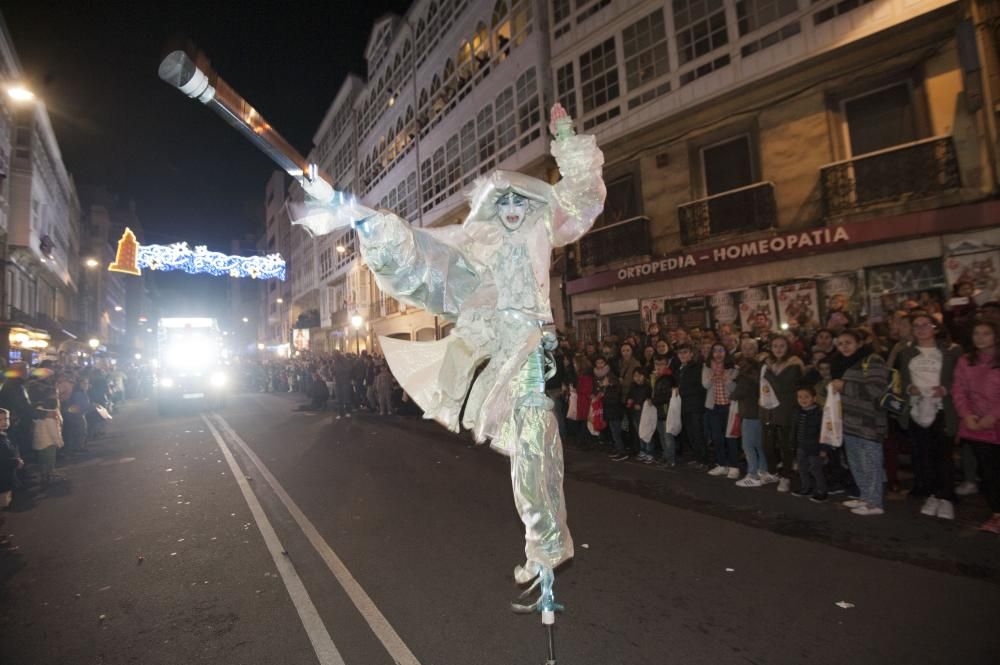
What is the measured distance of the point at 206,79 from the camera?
7.82ft

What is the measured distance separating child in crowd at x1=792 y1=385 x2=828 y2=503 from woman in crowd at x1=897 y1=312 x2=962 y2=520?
0.83m

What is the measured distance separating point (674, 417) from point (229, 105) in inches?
284

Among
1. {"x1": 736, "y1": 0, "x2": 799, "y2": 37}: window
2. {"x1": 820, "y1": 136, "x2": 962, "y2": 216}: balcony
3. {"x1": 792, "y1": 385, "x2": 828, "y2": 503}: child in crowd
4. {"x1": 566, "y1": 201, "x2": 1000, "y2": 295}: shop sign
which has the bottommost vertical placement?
{"x1": 792, "y1": 385, "x2": 828, "y2": 503}: child in crowd

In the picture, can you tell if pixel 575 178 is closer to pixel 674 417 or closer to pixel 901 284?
pixel 674 417

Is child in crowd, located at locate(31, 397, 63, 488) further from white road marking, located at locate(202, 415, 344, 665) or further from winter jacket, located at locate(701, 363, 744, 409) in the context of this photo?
winter jacket, located at locate(701, 363, 744, 409)

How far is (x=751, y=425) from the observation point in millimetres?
6910

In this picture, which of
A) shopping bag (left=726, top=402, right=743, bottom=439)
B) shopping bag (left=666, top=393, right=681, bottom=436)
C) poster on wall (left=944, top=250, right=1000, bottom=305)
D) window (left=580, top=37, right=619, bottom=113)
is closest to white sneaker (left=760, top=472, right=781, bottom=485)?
shopping bag (left=726, top=402, right=743, bottom=439)

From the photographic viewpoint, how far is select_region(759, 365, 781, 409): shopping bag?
668 centimetres

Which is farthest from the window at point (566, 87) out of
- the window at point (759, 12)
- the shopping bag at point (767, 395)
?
the shopping bag at point (767, 395)

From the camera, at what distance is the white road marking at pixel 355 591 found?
315cm

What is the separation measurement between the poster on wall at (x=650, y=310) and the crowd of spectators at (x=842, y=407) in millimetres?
5466

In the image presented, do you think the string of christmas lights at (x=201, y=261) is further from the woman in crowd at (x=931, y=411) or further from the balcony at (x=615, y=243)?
the woman in crowd at (x=931, y=411)

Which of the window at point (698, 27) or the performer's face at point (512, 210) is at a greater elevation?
the window at point (698, 27)

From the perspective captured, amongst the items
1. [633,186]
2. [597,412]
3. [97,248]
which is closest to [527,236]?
[597,412]
